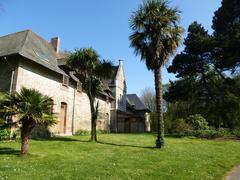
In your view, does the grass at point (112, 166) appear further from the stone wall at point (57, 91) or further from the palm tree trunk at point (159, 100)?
the stone wall at point (57, 91)

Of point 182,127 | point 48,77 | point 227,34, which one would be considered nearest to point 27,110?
point 48,77

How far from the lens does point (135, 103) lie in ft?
153

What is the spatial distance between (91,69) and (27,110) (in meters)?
7.35

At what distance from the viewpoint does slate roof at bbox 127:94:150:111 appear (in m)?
45.0

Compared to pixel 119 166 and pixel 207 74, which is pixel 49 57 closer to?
pixel 119 166

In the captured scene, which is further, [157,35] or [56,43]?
[56,43]

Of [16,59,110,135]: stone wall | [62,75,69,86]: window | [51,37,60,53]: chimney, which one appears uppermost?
[51,37,60,53]: chimney

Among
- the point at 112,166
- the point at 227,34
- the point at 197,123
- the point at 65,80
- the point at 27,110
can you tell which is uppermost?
the point at 227,34

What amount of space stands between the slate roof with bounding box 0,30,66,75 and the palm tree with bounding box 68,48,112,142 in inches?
120

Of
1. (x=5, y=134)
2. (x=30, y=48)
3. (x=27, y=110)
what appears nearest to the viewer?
(x=27, y=110)

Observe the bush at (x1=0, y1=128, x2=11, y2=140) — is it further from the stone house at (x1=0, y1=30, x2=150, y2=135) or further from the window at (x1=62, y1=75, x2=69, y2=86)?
the window at (x1=62, y1=75, x2=69, y2=86)

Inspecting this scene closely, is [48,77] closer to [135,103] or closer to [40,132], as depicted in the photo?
[40,132]

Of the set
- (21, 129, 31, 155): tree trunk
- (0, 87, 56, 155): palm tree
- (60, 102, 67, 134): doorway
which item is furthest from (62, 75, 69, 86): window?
(21, 129, 31, 155): tree trunk

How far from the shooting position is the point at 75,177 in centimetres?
735
